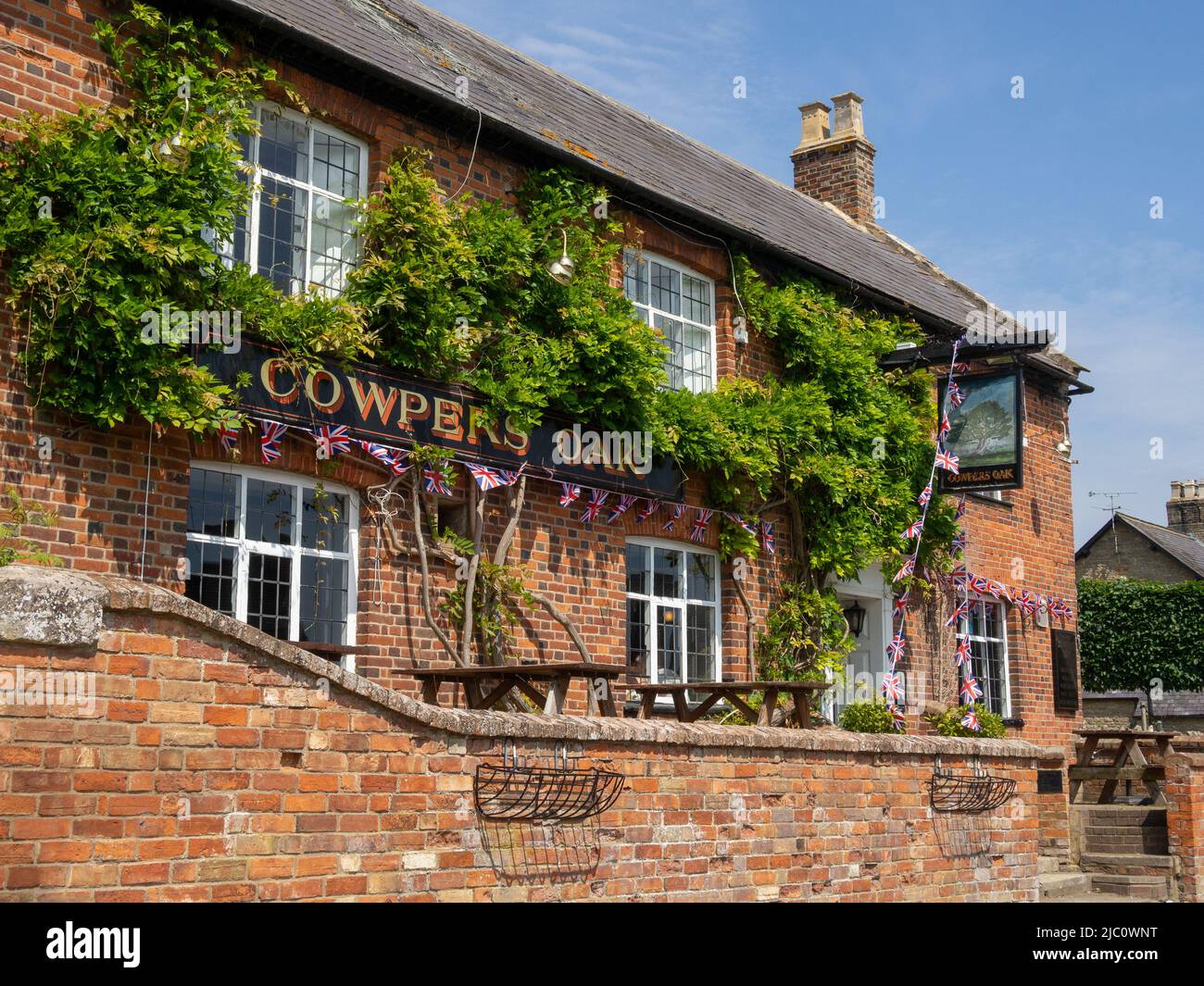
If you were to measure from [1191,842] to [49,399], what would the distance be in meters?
11.6

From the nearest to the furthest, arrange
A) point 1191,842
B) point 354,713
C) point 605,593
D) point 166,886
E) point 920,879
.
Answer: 1. point 166,886
2. point 354,713
3. point 920,879
4. point 605,593
5. point 1191,842

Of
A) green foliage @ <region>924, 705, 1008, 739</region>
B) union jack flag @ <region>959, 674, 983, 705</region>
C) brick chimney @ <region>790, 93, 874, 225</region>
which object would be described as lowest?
green foliage @ <region>924, 705, 1008, 739</region>

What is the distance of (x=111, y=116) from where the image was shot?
908 centimetres

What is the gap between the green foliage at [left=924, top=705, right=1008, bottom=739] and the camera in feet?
52.7

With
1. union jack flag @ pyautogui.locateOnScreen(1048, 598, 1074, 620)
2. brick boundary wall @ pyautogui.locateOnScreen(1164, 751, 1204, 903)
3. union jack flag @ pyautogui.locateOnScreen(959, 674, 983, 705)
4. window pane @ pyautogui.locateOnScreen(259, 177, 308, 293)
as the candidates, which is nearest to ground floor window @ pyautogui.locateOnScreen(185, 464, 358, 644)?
window pane @ pyautogui.locateOnScreen(259, 177, 308, 293)

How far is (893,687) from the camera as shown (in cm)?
1608

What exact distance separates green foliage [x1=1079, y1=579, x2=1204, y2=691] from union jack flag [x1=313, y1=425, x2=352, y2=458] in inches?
1204

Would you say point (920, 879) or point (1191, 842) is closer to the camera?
point (920, 879)

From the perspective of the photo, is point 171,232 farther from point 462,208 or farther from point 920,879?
point 920,879

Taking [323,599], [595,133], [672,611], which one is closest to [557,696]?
[323,599]

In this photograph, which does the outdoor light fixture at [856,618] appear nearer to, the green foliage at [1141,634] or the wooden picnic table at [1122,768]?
the wooden picnic table at [1122,768]

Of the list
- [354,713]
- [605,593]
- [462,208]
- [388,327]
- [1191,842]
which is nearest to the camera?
[354,713]

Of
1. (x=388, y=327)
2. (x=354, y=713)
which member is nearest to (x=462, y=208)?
(x=388, y=327)

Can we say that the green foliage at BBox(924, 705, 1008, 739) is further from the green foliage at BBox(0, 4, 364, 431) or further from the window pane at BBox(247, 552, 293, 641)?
the green foliage at BBox(0, 4, 364, 431)
